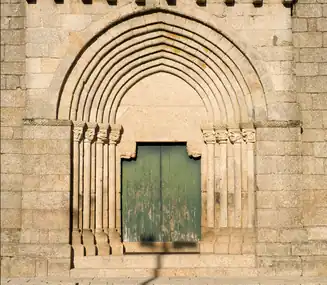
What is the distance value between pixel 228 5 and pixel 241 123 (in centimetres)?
206

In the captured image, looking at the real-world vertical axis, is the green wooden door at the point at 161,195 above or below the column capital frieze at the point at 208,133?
below

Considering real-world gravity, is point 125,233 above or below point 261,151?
below

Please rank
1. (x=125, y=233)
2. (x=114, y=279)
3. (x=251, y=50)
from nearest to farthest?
→ (x=114, y=279), (x=251, y=50), (x=125, y=233)

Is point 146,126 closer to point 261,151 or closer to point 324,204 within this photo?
point 261,151

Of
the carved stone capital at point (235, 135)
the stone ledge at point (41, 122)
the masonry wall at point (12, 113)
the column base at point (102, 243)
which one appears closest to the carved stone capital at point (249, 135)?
the carved stone capital at point (235, 135)

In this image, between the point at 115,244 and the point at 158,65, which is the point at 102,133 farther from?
the point at 115,244

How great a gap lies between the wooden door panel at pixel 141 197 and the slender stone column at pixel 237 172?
57.7 inches

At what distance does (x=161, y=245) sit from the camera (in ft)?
37.4

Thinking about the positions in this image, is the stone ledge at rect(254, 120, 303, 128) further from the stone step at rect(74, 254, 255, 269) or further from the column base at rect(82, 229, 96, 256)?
the column base at rect(82, 229, 96, 256)

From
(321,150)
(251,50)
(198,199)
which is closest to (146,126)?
(198,199)

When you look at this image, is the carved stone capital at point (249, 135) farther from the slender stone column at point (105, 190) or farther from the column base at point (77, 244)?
the column base at point (77, 244)

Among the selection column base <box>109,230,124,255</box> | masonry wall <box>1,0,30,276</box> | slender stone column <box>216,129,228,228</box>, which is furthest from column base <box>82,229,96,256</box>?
slender stone column <box>216,129,228,228</box>

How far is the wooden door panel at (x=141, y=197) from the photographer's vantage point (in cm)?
1151

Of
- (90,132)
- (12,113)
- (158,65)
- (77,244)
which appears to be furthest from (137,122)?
(77,244)
